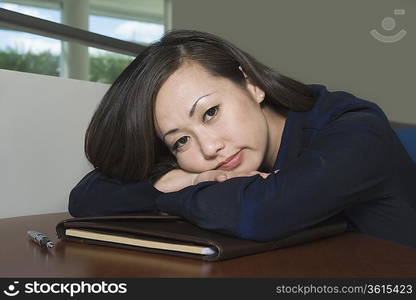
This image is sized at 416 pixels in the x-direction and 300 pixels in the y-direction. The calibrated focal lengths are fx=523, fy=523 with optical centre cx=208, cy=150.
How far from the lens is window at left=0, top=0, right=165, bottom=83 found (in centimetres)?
759

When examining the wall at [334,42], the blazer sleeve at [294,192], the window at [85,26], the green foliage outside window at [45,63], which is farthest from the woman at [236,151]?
the green foliage outside window at [45,63]

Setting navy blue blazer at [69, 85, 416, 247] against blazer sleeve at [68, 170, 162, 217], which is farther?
blazer sleeve at [68, 170, 162, 217]

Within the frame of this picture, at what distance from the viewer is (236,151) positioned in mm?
977

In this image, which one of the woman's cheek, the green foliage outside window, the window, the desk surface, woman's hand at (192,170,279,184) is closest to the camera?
the desk surface

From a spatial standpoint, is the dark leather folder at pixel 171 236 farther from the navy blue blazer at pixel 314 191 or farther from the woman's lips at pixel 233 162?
the woman's lips at pixel 233 162

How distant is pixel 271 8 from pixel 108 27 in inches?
229

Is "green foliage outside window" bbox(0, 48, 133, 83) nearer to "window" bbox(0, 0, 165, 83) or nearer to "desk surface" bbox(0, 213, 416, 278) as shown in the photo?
"window" bbox(0, 0, 165, 83)

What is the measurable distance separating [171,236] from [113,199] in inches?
15.9

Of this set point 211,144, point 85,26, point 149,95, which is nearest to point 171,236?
point 211,144

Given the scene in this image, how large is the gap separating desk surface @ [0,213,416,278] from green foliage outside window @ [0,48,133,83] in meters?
7.92

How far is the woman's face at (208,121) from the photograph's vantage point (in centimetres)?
96

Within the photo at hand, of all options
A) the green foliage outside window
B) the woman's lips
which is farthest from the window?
the woman's lips

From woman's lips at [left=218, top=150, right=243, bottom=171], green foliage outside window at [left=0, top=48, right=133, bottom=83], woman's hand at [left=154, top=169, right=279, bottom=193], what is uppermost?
green foliage outside window at [left=0, top=48, right=133, bottom=83]

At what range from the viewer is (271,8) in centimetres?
309
